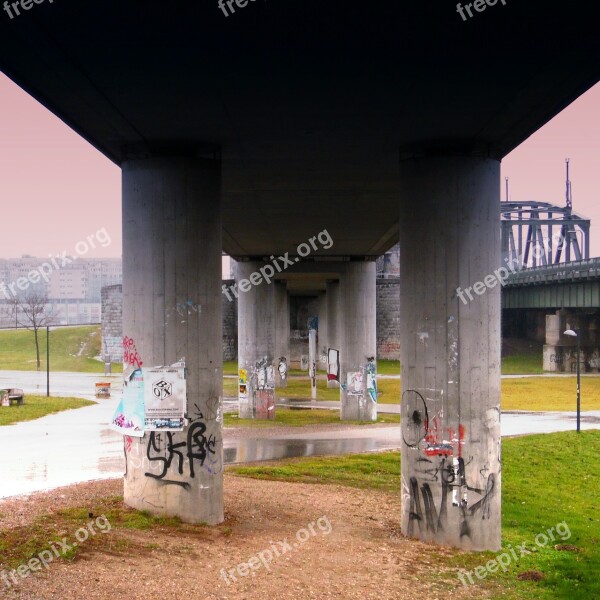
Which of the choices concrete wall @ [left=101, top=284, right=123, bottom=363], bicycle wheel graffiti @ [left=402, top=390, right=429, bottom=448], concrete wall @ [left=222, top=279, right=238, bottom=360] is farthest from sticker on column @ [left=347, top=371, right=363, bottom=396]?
concrete wall @ [left=101, top=284, right=123, bottom=363]

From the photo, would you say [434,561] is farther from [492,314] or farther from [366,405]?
[366,405]

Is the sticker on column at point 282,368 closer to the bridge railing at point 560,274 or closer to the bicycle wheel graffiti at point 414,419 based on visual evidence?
the bridge railing at point 560,274

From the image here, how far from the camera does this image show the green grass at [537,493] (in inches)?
423

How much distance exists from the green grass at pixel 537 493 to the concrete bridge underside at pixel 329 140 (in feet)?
4.01

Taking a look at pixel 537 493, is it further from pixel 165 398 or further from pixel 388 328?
pixel 388 328

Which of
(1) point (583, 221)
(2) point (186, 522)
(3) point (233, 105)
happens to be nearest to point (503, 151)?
(3) point (233, 105)

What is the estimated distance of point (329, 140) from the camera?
1245 centimetres

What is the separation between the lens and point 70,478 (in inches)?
639

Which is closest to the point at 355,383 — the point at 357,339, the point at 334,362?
the point at 357,339

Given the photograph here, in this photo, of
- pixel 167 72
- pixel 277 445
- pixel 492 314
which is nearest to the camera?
pixel 167 72

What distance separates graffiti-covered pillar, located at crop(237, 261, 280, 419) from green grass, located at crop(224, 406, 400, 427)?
→ 32.6 inches

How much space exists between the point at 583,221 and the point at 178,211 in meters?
91.0

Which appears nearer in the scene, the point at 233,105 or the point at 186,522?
the point at 233,105

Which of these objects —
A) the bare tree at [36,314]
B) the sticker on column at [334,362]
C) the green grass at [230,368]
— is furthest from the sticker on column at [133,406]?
the green grass at [230,368]
